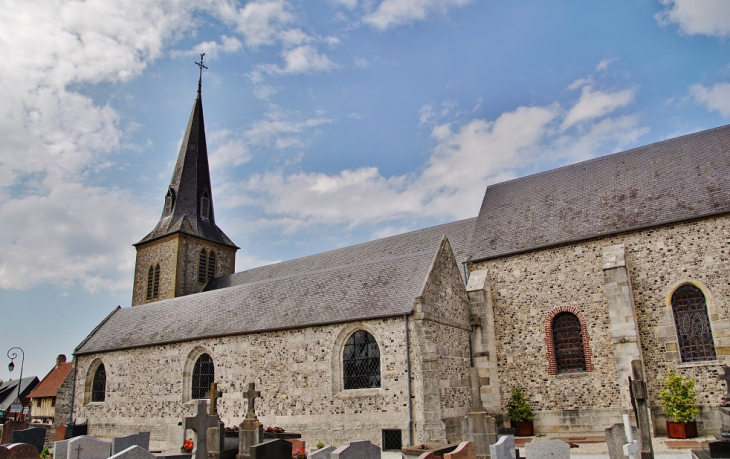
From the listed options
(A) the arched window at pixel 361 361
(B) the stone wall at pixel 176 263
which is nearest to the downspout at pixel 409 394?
(A) the arched window at pixel 361 361

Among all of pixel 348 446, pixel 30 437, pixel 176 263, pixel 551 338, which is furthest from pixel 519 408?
pixel 176 263

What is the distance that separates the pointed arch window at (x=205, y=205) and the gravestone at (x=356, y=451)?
27162 mm

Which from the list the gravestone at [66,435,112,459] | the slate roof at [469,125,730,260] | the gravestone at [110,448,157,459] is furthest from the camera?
the slate roof at [469,125,730,260]

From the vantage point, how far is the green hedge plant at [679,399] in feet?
47.1

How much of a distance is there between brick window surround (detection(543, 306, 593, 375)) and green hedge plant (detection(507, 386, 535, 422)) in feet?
3.85

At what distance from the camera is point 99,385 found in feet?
77.3

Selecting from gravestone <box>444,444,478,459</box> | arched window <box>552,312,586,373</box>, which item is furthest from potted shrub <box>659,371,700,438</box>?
gravestone <box>444,444,478,459</box>

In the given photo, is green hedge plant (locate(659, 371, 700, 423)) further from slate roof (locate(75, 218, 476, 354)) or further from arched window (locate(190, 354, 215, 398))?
arched window (locate(190, 354, 215, 398))

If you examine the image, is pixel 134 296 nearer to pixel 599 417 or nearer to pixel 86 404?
pixel 86 404

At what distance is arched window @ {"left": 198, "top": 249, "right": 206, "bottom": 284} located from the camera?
32625 millimetres

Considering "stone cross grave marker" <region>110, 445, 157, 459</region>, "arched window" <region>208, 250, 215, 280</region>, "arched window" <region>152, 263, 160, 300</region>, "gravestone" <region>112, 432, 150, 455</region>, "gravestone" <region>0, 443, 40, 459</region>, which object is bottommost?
"gravestone" <region>112, 432, 150, 455</region>

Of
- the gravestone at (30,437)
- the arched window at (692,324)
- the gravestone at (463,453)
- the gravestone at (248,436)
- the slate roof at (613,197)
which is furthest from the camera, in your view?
the slate roof at (613,197)

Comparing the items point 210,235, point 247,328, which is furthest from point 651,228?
point 210,235

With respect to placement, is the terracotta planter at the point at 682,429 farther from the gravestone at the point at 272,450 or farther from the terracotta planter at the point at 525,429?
the gravestone at the point at 272,450
